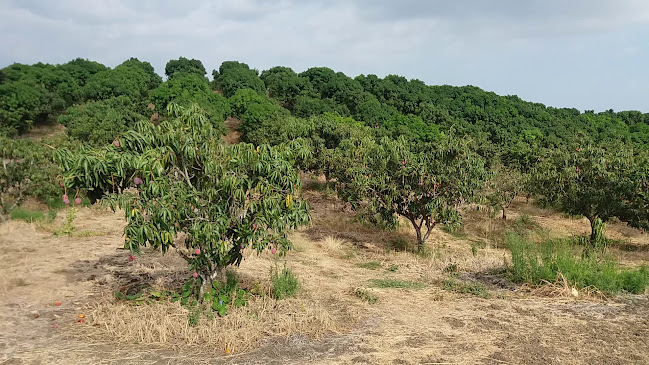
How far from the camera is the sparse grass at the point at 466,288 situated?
862cm

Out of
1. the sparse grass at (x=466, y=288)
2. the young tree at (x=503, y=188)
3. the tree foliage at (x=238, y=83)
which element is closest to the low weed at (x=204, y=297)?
the sparse grass at (x=466, y=288)

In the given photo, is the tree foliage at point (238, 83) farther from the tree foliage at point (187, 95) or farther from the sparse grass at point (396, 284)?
the sparse grass at point (396, 284)

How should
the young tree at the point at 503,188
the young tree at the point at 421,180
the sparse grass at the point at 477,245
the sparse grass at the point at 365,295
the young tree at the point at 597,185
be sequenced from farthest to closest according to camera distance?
the young tree at the point at 503,188, the young tree at the point at 597,185, the sparse grass at the point at 477,245, the young tree at the point at 421,180, the sparse grass at the point at 365,295

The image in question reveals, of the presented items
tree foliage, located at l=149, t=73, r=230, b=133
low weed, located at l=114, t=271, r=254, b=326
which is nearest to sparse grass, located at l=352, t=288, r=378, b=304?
low weed, located at l=114, t=271, r=254, b=326

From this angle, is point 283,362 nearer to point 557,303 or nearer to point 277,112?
point 557,303

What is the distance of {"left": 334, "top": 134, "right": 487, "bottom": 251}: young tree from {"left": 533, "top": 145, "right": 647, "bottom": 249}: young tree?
4.38 m

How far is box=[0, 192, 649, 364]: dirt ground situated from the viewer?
5.84 m

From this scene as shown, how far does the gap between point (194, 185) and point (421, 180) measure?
6504 mm

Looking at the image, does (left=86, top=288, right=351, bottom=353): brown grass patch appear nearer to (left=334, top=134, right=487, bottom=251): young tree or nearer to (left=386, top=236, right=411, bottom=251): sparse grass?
(left=334, top=134, right=487, bottom=251): young tree

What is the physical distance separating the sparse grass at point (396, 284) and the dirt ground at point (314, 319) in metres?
0.13

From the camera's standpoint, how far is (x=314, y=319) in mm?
6828

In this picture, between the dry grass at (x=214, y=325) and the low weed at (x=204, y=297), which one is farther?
the low weed at (x=204, y=297)

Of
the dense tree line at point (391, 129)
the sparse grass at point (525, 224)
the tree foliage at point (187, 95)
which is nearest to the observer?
the dense tree line at point (391, 129)

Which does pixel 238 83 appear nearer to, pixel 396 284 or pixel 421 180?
pixel 421 180
